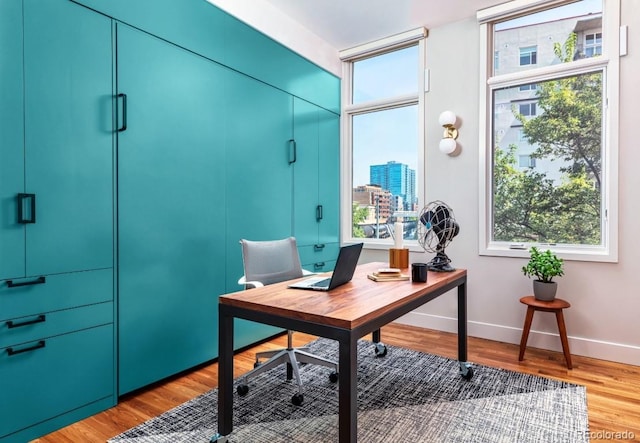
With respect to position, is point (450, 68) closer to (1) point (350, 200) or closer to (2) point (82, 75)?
(1) point (350, 200)

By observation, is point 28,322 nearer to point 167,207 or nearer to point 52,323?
point 52,323

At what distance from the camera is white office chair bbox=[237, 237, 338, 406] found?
7.42 feet

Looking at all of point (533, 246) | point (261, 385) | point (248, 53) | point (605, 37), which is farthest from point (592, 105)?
point (261, 385)

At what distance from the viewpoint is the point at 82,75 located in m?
1.99

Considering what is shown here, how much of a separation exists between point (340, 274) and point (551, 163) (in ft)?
7.61

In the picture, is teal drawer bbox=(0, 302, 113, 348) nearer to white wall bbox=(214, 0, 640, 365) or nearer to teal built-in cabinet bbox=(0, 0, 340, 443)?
teal built-in cabinet bbox=(0, 0, 340, 443)

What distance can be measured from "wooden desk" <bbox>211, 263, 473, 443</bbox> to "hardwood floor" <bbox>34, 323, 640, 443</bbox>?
658 millimetres

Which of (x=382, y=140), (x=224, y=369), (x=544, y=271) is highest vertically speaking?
(x=382, y=140)

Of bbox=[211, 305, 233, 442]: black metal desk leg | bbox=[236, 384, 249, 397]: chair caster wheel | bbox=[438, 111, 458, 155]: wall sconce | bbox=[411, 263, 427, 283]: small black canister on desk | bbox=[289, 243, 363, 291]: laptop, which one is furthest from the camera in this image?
bbox=[438, 111, 458, 155]: wall sconce

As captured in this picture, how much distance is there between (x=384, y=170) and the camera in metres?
4.03

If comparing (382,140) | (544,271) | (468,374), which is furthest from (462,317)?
(382,140)

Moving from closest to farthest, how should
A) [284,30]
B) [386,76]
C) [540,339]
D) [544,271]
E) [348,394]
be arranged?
[348,394]
[544,271]
[540,339]
[284,30]
[386,76]

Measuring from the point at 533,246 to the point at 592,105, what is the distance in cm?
117
